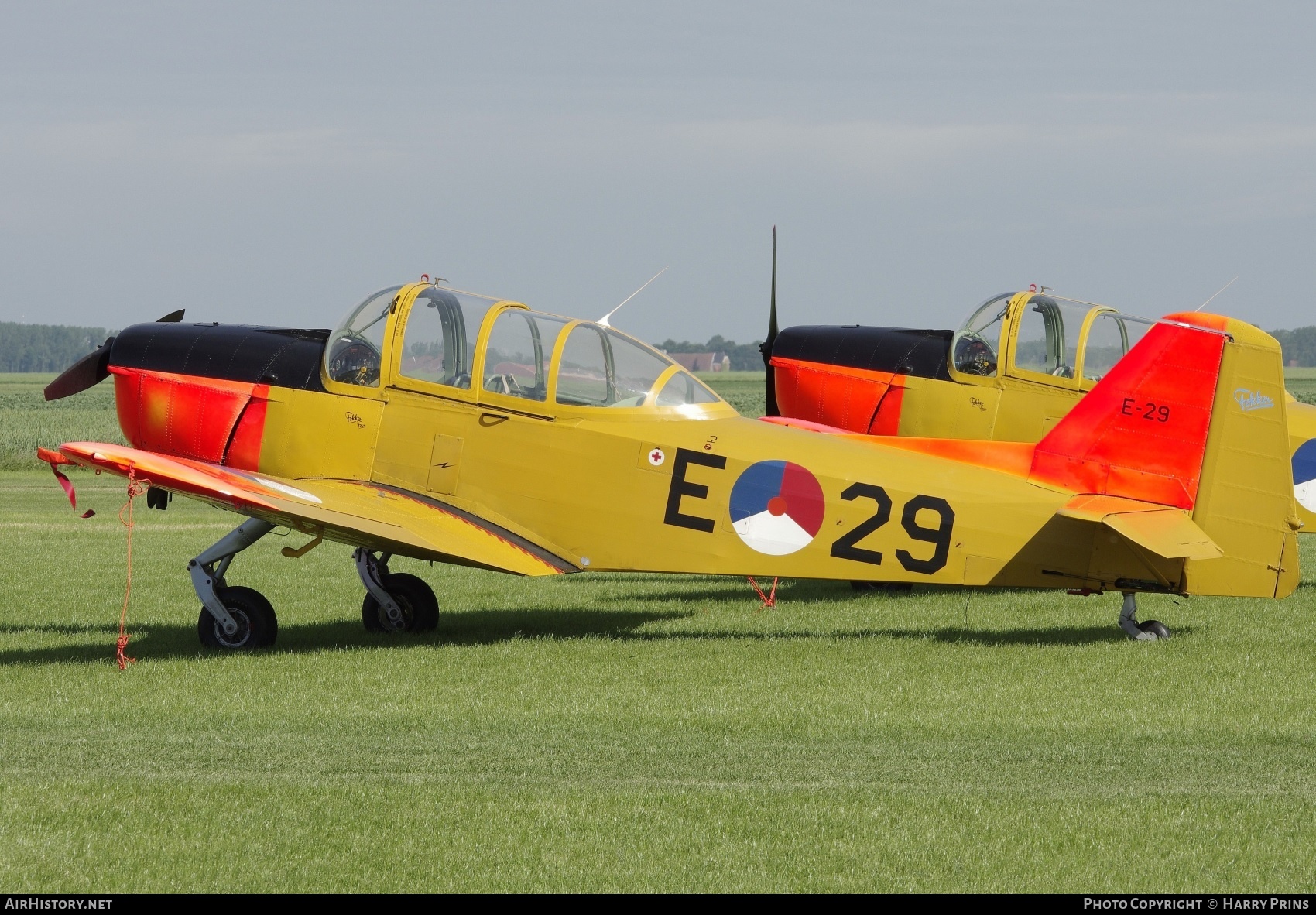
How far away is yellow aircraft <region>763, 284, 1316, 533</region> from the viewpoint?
45.2 feet

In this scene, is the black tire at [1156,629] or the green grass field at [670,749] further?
the black tire at [1156,629]

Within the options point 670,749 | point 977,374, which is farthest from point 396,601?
point 977,374

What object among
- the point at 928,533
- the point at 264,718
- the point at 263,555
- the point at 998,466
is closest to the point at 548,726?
the point at 264,718

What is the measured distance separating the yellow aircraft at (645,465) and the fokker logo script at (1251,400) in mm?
16

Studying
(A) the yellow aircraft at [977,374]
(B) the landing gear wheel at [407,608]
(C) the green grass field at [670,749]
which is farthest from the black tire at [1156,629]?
(B) the landing gear wheel at [407,608]

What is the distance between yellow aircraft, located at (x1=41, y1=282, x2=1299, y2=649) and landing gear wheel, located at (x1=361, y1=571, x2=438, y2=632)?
3.92ft

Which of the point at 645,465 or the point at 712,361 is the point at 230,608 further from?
the point at 712,361

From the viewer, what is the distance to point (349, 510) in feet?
32.4

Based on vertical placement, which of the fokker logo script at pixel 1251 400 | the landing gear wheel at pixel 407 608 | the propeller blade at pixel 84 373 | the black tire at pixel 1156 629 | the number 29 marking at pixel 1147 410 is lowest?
the landing gear wheel at pixel 407 608

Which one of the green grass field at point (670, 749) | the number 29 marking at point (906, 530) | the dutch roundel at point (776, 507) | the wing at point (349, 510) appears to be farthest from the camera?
the dutch roundel at point (776, 507)

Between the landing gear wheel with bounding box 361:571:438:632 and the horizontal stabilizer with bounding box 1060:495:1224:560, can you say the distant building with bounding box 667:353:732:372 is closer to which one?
the landing gear wheel with bounding box 361:571:438:632

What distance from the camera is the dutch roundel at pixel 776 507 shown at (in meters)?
10.1

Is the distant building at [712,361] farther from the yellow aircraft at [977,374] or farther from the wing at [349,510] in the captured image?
the wing at [349,510]

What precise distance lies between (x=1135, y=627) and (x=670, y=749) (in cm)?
446
